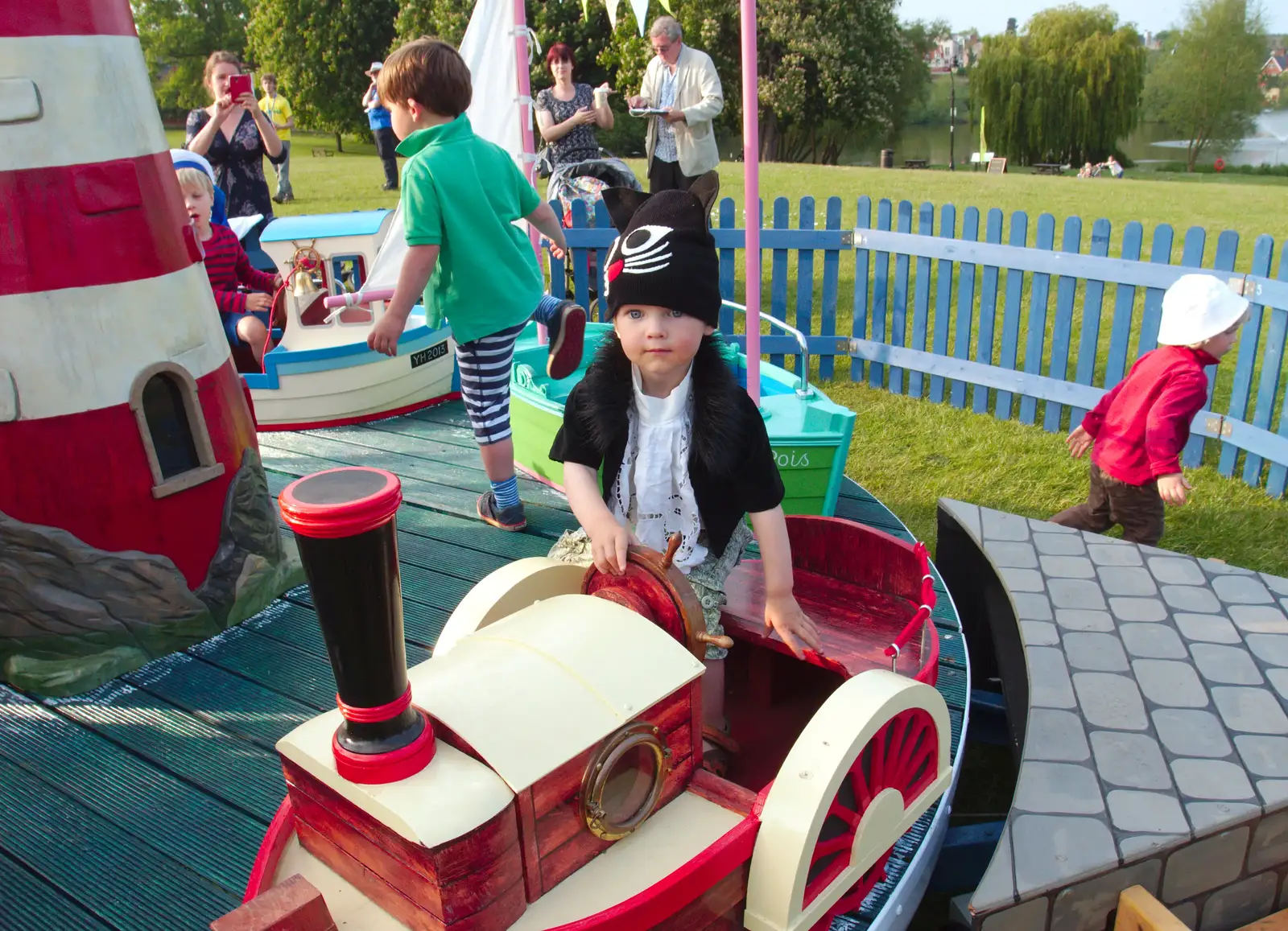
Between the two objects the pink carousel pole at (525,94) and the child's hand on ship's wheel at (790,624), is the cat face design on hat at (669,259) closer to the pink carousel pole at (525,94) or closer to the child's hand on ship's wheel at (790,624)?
the child's hand on ship's wheel at (790,624)

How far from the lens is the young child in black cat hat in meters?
1.84

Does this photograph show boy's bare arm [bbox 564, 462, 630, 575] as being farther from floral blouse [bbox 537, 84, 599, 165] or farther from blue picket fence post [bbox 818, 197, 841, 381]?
floral blouse [bbox 537, 84, 599, 165]

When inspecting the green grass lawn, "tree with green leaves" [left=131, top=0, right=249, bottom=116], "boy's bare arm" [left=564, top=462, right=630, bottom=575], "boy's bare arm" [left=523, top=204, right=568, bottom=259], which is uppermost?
"tree with green leaves" [left=131, top=0, right=249, bottom=116]

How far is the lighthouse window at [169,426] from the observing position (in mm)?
2367

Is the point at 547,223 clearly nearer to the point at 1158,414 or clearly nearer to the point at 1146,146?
the point at 1158,414

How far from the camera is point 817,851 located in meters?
1.51

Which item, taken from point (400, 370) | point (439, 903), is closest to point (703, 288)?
point (439, 903)

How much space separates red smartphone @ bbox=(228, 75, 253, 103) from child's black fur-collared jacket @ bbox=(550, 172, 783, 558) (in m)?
3.88

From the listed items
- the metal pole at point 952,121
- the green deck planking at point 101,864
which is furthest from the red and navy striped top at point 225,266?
the metal pole at point 952,121

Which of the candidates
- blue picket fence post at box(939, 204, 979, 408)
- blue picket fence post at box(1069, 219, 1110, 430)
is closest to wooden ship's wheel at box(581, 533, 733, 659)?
blue picket fence post at box(1069, 219, 1110, 430)

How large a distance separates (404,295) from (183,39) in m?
56.1

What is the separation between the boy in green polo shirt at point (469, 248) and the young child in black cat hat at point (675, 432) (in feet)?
3.32

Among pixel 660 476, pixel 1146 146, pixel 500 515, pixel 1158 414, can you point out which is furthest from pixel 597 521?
pixel 1146 146

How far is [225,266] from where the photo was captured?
4.15 m
